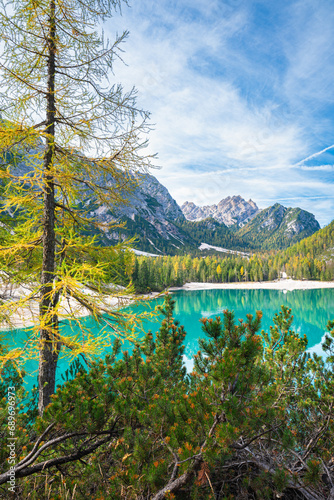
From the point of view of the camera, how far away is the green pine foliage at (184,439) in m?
1.77

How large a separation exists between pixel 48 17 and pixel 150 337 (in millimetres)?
6231

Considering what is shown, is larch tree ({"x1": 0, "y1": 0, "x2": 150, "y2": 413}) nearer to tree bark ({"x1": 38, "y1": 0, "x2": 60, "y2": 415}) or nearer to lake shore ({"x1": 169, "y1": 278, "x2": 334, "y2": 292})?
tree bark ({"x1": 38, "y1": 0, "x2": 60, "y2": 415})

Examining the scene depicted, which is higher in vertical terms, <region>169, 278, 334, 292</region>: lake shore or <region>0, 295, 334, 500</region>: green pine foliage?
<region>0, 295, 334, 500</region>: green pine foliage

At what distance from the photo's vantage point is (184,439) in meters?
1.90

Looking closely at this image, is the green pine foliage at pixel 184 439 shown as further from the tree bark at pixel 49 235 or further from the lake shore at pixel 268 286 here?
the lake shore at pixel 268 286

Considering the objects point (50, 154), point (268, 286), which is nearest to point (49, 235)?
point (50, 154)

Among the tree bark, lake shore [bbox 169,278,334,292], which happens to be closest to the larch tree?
the tree bark

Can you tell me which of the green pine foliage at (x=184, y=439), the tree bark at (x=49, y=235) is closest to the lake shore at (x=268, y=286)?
the tree bark at (x=49, y=235)

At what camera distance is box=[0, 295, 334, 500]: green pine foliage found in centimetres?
177

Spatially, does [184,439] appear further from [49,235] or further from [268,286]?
[268,286]

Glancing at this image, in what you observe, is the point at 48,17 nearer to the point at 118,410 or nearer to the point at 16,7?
the point at 16,7

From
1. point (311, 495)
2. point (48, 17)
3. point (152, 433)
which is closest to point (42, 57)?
point (48, 17)

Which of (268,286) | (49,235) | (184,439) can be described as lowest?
(268,286)

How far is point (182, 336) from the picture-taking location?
5.32m
